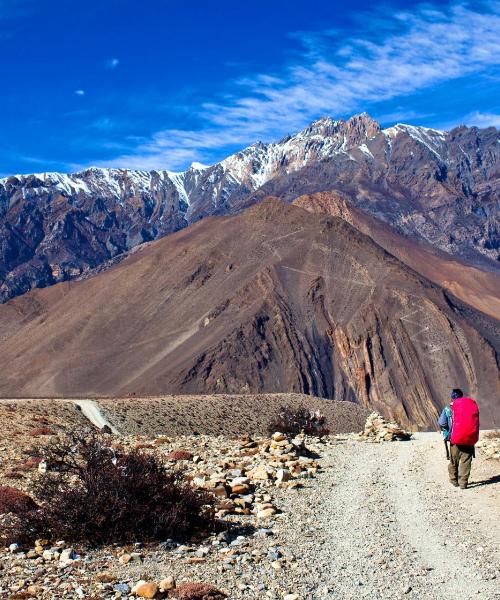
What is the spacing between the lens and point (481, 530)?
950 centimetres

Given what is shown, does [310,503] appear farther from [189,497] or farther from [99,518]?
[99,518]

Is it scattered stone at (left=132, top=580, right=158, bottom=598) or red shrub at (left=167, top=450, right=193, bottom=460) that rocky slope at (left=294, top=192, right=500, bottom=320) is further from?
scattered stone at (left=132, top=580, right=158, bottom=598)

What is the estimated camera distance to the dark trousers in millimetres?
12289

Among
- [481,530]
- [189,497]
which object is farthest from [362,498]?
[189,497]

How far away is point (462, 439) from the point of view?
1229 centimetres

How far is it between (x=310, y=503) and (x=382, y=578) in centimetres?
369

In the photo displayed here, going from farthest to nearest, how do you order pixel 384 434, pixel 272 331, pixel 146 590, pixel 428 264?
1. pixel 428 264
2. pixel 272 331
3. pixel 384 434
4. pixel 146 590

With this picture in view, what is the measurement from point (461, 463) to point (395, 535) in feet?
11.6

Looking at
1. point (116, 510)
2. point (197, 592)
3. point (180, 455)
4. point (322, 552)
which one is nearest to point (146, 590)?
point (197, 592)

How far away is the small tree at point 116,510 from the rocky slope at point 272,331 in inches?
1985

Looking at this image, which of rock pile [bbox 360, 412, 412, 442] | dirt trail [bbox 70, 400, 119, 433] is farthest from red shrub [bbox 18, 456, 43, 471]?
dirt trail [bbox 70, 400, 119, 433]

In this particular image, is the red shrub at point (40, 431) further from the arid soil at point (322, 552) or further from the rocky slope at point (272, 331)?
the rocky slope at point (272, 331)

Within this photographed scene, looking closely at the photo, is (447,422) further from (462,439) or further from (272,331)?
(272,331)

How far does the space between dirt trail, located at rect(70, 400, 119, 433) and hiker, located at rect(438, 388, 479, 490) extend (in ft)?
68.3
